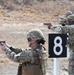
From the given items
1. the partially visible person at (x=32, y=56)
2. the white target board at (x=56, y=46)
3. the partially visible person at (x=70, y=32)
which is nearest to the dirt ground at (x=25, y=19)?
the partially visible person at (x=70, y=32)

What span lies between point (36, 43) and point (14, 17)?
23311mm

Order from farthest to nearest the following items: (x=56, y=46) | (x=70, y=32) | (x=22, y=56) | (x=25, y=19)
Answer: (x=25, y=19) → (x=70, y=32) → (x=56, y=46) → (x=22, y=56)

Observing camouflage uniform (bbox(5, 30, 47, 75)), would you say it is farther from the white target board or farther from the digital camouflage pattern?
the white target board

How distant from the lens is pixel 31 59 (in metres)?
4.70

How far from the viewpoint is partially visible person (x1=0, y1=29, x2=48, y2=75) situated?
4.68 metres

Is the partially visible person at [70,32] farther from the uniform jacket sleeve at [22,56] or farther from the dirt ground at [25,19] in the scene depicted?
the dirt ground at [25,19]

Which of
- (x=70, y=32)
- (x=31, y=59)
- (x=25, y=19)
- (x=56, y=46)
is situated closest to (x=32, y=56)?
(x=31, y=59)

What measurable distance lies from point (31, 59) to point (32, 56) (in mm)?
38

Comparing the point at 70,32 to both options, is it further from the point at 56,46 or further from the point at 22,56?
the point at 22,56

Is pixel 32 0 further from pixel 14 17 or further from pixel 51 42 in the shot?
pixel 51 42

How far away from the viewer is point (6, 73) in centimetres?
1038

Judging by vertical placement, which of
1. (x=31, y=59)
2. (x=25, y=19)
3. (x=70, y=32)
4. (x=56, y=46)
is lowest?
(x=31, y=59)

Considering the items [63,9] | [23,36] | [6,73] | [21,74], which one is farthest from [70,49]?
[63,9]

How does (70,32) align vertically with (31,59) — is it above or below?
above
